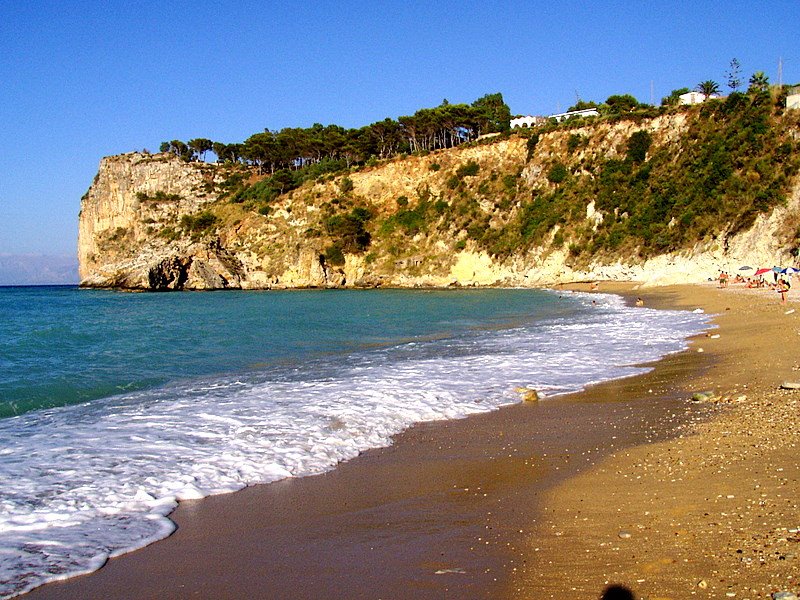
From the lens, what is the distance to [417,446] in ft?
24.5

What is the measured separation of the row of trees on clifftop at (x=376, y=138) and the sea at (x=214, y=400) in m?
58.6

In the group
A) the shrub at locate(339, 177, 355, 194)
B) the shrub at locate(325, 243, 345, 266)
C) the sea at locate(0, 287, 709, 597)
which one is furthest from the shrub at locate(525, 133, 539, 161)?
the sea at locate(0, 287, 709, 597)

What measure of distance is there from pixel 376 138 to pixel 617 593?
83.2m

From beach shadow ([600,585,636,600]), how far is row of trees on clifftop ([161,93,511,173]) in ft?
245

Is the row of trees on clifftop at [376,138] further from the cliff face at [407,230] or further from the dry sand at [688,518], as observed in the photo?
the dry sand at [688,518]

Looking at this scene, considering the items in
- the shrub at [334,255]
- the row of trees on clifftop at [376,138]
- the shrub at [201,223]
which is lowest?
the shrub at [334,255]

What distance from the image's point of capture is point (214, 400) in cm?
1015

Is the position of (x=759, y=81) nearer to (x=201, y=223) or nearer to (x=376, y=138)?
(x=376, y=138)

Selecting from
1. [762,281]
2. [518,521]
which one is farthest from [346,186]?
[518,521]

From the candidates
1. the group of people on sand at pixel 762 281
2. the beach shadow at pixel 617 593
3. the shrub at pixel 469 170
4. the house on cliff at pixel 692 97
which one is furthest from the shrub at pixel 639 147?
the beach shadow at pixel 617 593

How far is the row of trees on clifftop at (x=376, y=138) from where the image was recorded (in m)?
77.5

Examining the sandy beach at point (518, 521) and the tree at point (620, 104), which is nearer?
the sandy beach at point (518, 521)

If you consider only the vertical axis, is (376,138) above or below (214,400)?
above

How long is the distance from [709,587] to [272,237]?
→ 233 feet
